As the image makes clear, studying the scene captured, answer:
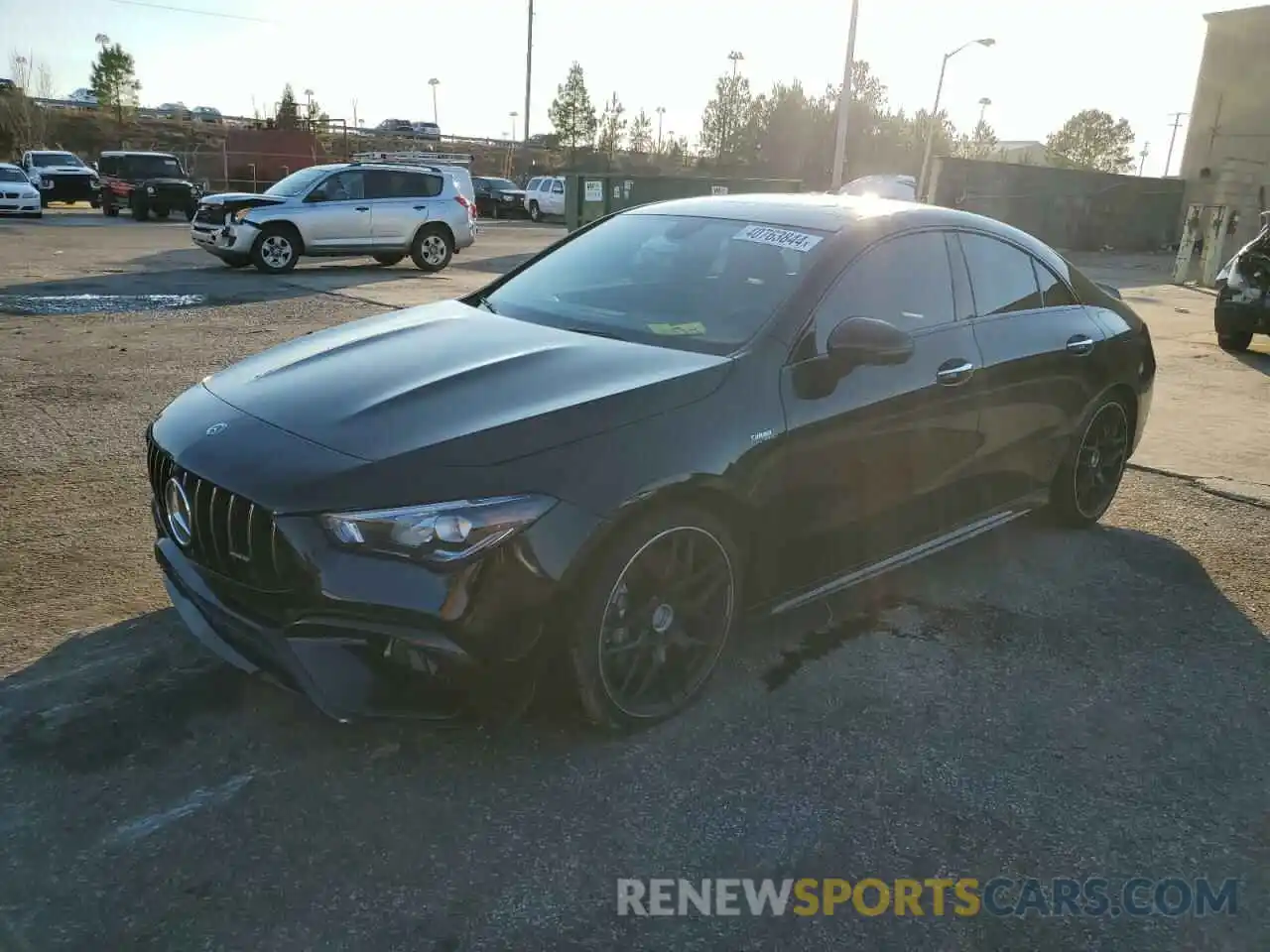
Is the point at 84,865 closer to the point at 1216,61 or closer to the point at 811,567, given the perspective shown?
the point at 811,567

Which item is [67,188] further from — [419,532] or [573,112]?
[573,112]

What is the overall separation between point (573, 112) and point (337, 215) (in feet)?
176

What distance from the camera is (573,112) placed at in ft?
217

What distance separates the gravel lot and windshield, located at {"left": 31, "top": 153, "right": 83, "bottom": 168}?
32.4 metres

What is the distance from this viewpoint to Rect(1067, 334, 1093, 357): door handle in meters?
4.64

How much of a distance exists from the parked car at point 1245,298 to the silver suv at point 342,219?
472 inches

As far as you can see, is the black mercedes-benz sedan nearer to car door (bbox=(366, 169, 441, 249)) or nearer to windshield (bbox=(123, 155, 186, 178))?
car door (bbox=(366, 169, 441, 249))

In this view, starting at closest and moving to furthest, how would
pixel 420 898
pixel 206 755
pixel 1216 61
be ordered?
pixel 420 898 < pixel 206 755 < pixel 1216 61

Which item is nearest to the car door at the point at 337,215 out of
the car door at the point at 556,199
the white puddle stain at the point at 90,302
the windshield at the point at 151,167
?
the white puddle stain at the point at 90,302

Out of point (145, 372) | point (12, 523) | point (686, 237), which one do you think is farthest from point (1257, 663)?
point (145, 372)

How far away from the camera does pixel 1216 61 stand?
2895 cm

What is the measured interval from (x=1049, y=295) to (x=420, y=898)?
3867 millimetres

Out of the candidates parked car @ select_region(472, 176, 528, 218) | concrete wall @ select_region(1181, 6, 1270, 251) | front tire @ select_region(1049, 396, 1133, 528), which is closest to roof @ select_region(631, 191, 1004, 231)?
front tire @ select_region(1049, 396, 1133, 528)

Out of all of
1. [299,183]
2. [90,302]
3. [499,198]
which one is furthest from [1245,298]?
[499,198]
